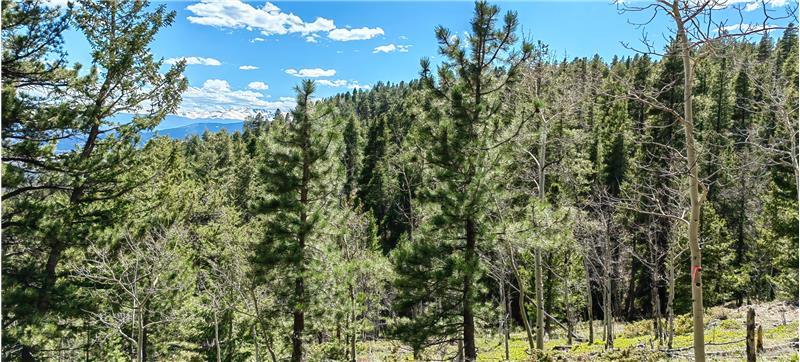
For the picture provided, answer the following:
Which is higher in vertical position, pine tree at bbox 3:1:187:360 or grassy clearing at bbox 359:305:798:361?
pine tree at bbox 3:1:187:360

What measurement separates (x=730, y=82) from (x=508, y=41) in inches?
1511

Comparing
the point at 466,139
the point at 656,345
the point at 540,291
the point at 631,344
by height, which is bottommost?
the point at 631,344

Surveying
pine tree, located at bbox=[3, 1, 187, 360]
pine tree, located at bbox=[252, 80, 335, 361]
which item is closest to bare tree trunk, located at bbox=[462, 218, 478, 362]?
pine tree, located at bbox=[252, 80, 335, 361]

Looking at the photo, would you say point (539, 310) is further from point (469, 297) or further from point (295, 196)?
point (295, 196)

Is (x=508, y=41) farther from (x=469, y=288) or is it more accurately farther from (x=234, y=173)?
(x=234, y=173)

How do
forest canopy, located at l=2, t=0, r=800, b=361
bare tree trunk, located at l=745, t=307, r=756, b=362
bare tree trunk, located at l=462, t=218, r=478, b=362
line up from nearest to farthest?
bare tree trunk, located at l=745, t=307, r=756, b=362 < forest canopy, located at l=2, t=0, r=800, b=361 < bare tree trunk, located at l=462, t=218, r=478, b=362

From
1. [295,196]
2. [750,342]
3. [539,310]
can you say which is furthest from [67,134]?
[750,342]

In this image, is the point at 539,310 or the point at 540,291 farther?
the point at 540,291

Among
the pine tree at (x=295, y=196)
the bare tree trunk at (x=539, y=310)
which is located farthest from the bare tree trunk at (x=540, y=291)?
the pine tree at (x=295, y=196)

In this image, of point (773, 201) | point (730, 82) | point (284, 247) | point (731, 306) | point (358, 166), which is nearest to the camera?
point (284, 247)

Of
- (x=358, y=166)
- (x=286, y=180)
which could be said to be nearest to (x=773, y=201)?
(x=286, y=180)

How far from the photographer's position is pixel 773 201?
23.8m

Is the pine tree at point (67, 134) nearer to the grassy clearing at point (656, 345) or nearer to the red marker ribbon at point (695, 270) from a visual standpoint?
the grassy clearing at point (656, 345)

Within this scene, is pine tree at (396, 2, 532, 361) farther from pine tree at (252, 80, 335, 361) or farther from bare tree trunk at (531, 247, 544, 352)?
pine tree at (252, 80, 335, 361)
